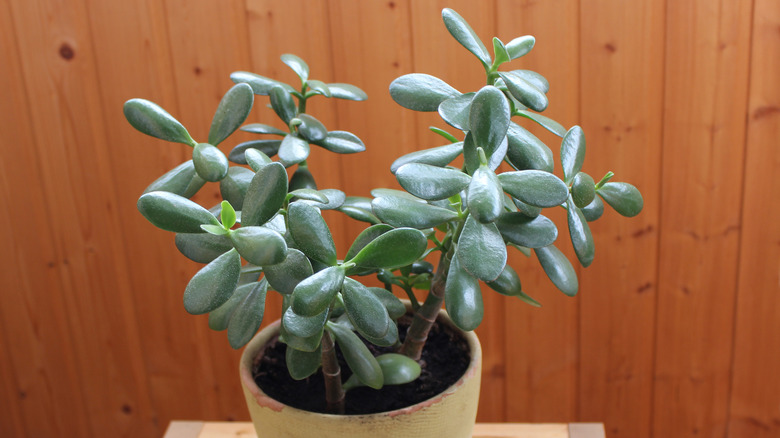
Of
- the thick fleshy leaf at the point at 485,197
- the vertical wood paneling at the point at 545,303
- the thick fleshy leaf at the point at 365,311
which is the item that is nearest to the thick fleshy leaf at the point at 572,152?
the thick fleshy leaf at the point at 485,197

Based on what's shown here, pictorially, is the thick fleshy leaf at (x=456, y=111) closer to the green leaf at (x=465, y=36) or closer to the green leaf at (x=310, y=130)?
the green leaf at (x=465, y=36)

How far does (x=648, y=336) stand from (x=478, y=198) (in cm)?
131

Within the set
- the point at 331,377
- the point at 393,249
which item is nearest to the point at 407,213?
the point at 393,249

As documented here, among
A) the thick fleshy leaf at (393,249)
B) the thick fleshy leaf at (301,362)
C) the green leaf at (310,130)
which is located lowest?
the thick fleshy leaf at (301,362)

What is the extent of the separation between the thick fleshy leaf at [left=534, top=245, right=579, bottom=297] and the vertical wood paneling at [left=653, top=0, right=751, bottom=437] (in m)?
0.97

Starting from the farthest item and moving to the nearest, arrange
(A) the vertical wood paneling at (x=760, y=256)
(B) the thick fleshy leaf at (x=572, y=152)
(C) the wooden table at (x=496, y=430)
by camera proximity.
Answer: (A) the vertical wood paneling at (x=760, y=256) < (C) the wooden table at (x=496, y=430) < (B) the thick fleshy leaf at (x=572, y=152)

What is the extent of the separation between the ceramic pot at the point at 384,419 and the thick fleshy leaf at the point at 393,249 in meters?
0.17

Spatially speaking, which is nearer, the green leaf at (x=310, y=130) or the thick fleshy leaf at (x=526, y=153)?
the thick fleshy leaf at (x=526, y=153)

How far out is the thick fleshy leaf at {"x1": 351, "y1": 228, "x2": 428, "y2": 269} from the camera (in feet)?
1.91

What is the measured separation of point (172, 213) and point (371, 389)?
37cm

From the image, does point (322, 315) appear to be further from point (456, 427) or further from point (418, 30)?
point (418, 30)

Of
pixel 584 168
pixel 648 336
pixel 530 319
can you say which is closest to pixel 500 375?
pixel 530 319

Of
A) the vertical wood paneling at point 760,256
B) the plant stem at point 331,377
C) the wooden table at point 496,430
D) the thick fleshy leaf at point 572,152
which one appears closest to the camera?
the thick fleshy leaf at point 572,152

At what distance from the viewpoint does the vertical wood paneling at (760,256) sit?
4.71ft
